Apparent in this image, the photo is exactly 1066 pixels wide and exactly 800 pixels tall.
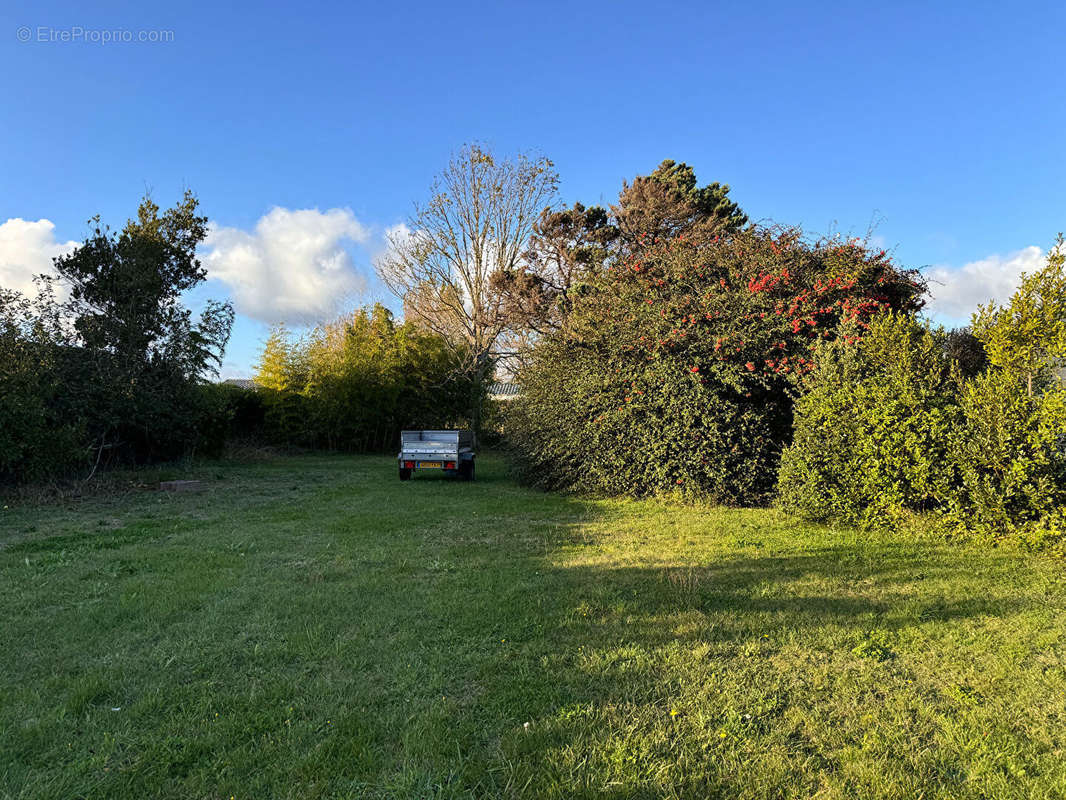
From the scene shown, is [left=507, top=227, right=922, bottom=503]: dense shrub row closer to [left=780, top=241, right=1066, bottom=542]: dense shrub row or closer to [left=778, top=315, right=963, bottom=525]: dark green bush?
[left=778, top=315, right=963, bottom=525]: dark green bush

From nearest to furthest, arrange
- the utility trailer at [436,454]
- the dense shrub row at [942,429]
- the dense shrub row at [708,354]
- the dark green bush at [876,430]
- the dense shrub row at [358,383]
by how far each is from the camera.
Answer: the dense shrub row at [942,429] → the dark green bush at [876,430] → the dense shrub row at [708,354] → the utility trailer at [436,454] → the dense shrub row at [358,383]

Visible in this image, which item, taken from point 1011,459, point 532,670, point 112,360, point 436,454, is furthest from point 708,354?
point 112,360

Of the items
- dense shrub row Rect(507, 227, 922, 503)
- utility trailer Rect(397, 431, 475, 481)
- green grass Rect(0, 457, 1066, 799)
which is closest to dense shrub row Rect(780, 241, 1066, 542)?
green grass Rect(0, 457, 1066, 799)

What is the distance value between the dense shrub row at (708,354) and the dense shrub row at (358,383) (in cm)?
1126

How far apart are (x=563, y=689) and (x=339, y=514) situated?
19.0 ft

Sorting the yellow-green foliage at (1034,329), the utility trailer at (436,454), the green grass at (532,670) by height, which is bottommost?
the green grass at (532,670)

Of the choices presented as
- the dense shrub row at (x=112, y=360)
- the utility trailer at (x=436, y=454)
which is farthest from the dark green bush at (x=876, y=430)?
the dense shrub row at (x=112, y=360)

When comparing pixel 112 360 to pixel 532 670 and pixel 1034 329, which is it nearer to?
pixel 532 670

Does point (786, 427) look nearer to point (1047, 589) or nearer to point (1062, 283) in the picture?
point (1062, 283)

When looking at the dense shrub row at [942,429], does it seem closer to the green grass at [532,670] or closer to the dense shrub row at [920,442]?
the dense shrub row at [920,442]

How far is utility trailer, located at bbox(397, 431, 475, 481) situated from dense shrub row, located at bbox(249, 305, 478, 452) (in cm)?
766

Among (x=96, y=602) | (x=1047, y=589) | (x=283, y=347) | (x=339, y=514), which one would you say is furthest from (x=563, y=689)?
(x=283, y=347)

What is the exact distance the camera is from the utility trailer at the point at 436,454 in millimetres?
11961

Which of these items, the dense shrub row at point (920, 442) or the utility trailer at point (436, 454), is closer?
the dense shrub row at point (920, 442)
